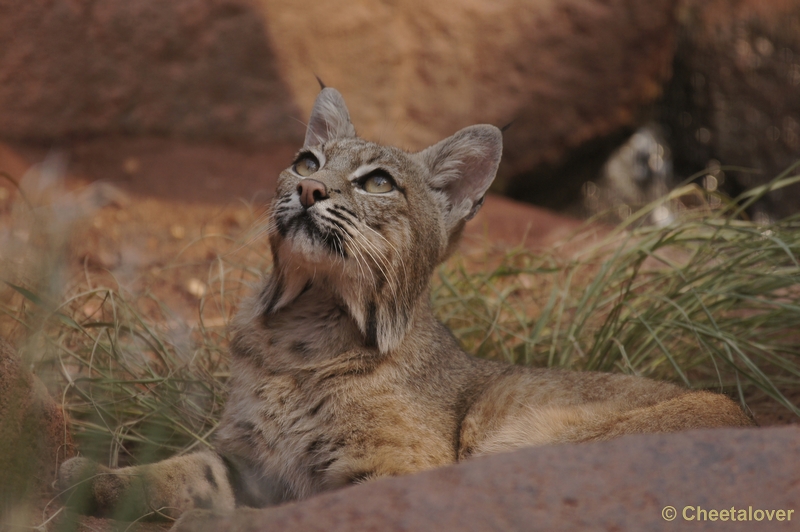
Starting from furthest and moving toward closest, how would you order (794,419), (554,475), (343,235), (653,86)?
(653,86), (794,419), (343,235), (554,475)

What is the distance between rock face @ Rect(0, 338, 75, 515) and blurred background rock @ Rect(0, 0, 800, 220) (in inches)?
228

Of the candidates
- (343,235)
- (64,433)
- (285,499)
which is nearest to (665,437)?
(343,235)

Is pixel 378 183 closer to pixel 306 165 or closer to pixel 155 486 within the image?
pixel 306 165

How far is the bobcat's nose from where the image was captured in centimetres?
361

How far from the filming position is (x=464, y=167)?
4.45 metres

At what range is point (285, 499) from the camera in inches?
151

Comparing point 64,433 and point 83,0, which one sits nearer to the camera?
point 64,433

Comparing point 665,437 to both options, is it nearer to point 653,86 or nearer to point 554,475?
point 554,475

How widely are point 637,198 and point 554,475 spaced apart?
974cm

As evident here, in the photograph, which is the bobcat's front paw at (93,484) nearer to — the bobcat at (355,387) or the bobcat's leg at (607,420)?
the bobcat at (355,387)

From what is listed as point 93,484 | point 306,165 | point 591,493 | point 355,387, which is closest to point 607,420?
point 355,387

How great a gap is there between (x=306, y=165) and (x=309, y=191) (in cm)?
60

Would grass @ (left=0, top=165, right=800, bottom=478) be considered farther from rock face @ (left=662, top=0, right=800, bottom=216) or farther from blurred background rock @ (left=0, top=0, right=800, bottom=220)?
rock face @ (left=662, top=0, right=800, bottom=216)

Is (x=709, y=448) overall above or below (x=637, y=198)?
above
